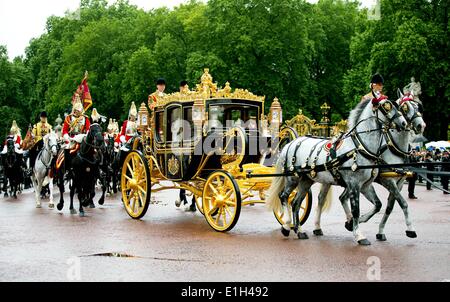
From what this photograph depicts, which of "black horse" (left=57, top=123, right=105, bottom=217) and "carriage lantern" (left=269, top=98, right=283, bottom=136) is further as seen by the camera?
"black horse" (left=57, top=123, right=105, bottom=217)

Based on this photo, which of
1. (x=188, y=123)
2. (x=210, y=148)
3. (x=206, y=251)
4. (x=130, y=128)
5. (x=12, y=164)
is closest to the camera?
(x=206, y=251)

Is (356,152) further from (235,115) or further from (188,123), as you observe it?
(188,123)

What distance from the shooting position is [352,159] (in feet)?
35.2

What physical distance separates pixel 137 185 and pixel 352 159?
17.7ft

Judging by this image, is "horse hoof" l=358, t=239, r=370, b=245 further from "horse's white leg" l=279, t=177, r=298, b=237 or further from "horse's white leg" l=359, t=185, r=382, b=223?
"horse's white leg" l=279, t=177, r=298, b=237

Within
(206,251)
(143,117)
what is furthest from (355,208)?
(143,117)

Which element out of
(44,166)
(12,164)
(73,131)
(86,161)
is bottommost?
(12,164)

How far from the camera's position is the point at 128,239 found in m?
11.1

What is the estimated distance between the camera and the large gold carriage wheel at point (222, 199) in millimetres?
11641

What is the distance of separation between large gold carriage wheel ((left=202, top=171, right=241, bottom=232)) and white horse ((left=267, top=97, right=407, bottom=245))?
85cm

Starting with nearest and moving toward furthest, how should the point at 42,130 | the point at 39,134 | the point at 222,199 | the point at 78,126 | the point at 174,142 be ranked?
the point at 222,199 < the point at 174,142 < the point at 78,126 < the point at 42,130 < the point at 39,134

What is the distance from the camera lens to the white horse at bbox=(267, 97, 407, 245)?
34.8ft

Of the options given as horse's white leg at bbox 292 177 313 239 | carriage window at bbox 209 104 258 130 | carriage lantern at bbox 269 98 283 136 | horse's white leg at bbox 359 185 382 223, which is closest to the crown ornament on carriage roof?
carriage window at bbox 209 104 258 130

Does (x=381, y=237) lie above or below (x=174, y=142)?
below
